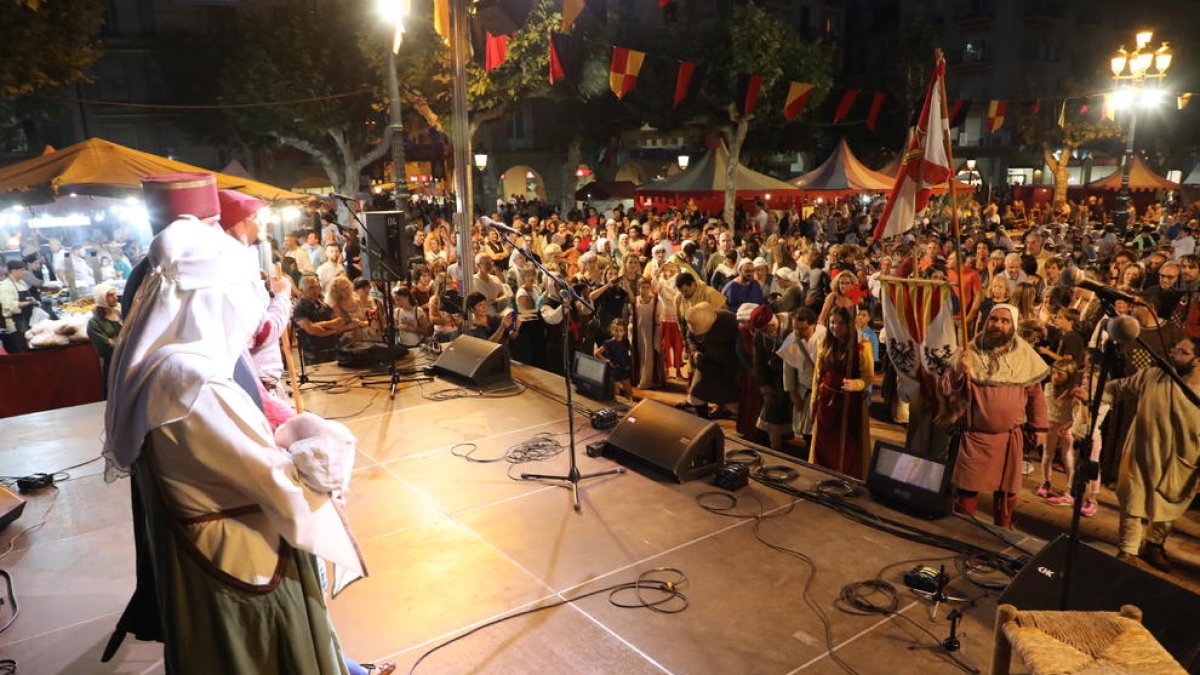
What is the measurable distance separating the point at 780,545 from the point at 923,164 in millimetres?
3239

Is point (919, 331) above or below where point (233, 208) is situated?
below

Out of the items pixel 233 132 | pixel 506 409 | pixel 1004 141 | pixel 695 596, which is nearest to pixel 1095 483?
pixel 695 596

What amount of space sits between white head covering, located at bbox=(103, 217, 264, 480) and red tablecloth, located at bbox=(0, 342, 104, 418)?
7.30m

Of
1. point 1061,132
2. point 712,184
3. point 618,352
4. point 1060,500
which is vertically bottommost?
point 1060,500

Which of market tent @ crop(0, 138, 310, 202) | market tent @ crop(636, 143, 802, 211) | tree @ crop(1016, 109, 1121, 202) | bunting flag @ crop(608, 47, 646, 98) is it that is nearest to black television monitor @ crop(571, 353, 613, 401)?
market tent @ crop(0, 138, 310, 202)

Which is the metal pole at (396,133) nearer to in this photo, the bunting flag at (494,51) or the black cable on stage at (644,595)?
the bunting flag at (494,51)

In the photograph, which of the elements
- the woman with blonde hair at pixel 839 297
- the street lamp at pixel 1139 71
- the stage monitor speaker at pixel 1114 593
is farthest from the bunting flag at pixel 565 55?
the stage monitor speaker at pixel 1114 593

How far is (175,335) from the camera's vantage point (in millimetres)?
2281

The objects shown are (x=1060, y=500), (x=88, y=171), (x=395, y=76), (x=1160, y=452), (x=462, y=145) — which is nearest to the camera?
(x=1160, y=452)

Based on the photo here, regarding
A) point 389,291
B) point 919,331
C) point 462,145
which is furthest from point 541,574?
point 462,145

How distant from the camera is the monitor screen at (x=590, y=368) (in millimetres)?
6941

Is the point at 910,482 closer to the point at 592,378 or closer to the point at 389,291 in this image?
the point at 592,378

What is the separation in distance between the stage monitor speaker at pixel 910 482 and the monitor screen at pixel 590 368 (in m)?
2.70

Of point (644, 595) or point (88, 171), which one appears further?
point (88, 171)
